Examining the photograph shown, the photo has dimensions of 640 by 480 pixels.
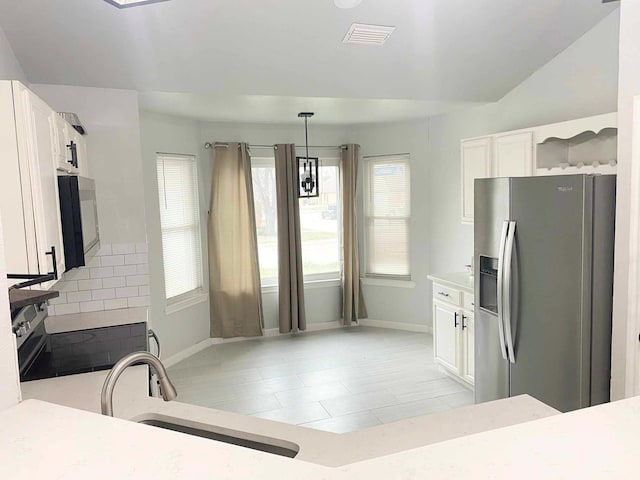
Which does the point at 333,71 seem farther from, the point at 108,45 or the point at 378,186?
the point at 378,186

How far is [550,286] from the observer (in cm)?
270

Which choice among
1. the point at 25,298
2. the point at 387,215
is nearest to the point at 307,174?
the point at 387,215

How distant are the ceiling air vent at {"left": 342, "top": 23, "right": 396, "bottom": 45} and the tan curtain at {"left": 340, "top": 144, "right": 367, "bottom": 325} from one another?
2640 millimetres

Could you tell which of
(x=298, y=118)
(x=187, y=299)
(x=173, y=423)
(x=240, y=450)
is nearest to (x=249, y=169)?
(x=298, y=118)

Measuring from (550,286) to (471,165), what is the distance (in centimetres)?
195

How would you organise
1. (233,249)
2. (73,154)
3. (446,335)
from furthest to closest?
(233,249) → (446,335) → (73,154)

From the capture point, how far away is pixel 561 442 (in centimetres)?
72

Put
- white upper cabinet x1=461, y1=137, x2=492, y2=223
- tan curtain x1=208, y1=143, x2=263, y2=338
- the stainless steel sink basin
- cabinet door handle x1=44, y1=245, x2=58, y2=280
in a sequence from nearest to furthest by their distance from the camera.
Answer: the stainless steel sink basin < cabinet door handle x1=44, y1=245, x2=58, y2=280 < white upper cabinet x1=461, y1=137, x2=492, y2=223 < tan curtain x1=208, y1=143, x2=263, y2=338

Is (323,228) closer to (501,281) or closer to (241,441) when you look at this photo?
(501,281)

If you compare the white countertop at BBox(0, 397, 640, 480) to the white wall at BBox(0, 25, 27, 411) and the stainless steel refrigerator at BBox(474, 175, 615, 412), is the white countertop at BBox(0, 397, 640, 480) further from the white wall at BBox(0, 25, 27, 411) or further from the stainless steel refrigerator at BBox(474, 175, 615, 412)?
the stainless steel refrigerator at BBox(474, 175, 615, 412)

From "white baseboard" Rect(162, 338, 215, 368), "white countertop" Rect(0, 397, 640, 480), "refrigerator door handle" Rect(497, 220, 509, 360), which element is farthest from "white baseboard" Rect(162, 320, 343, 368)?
"white countertop" Rect(0, 397, 640, 480)

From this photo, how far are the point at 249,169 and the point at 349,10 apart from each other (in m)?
2.82

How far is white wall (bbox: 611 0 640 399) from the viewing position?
2211mm

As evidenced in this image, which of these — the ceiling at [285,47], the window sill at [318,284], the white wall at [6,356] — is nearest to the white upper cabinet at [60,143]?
the ceiling at [285,47]
